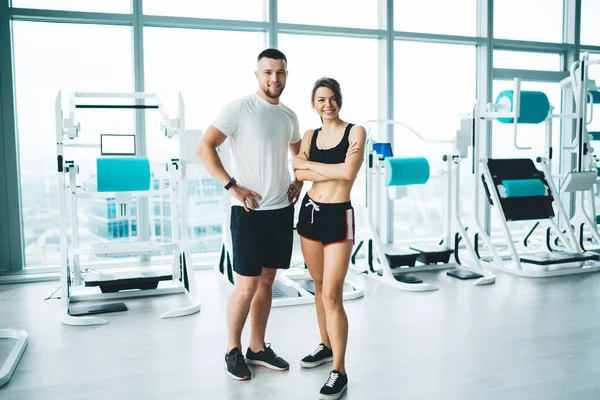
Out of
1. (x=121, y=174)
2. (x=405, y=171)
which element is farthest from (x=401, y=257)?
(x=121, y=174)

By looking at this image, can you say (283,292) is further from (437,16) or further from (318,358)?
(437,16)

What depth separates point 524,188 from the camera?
17.0ft

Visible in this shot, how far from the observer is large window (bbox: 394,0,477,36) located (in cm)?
606

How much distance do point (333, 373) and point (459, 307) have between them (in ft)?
5.80

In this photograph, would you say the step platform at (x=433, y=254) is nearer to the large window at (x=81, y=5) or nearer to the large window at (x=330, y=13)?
→ the large window at (x=330, y=13)

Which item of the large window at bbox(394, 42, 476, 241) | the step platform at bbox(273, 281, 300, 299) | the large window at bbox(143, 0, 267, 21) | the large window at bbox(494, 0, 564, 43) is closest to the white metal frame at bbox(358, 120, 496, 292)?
the step platform at bbox(273, 281, 300, 299)

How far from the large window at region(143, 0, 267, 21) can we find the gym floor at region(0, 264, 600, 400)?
2767 millimetres

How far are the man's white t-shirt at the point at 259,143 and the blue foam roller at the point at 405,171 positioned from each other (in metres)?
2.10

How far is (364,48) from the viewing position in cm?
605

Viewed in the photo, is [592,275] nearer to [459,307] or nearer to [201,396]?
[459,307]

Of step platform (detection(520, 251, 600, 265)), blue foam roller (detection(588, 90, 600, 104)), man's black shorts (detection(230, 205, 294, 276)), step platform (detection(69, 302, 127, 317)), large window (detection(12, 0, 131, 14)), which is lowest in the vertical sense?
step platform (detection(69, 302, 127, 317))

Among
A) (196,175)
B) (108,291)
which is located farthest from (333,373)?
(196,175)

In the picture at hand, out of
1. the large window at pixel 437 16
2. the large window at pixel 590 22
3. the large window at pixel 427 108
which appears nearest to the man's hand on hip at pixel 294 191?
the large window at pixel 427 108

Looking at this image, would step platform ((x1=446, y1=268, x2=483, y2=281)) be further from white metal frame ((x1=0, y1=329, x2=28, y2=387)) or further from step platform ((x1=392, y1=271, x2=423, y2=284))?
white metal frame ((x1=0, y1=329, x2=28, y2=387))
